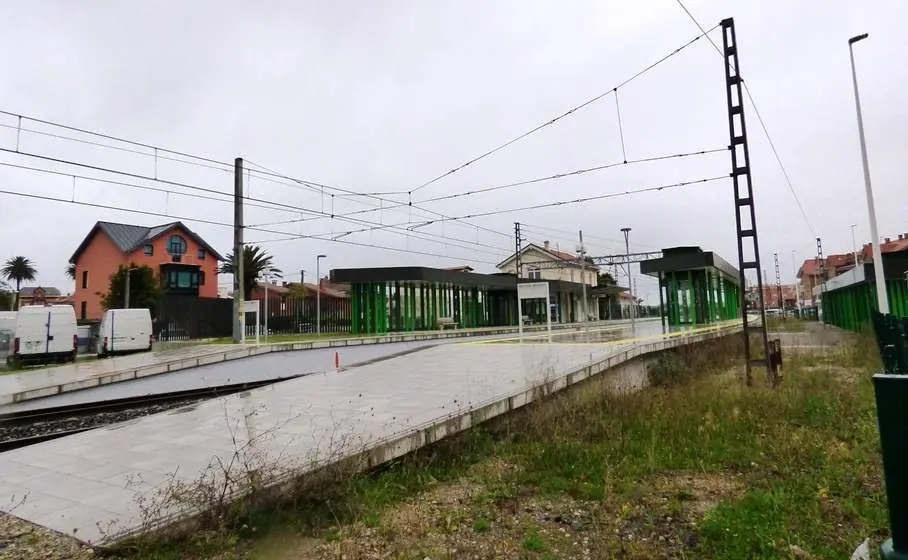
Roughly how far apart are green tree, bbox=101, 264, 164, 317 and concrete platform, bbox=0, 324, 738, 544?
27200mm

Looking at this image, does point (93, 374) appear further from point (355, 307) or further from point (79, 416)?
point (355, 307)

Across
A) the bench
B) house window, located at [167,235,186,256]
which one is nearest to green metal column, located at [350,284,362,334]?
the bench

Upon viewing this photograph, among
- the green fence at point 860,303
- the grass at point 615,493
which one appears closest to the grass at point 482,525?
the grass at point 615,493

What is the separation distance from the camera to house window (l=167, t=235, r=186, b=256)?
45.7 metres

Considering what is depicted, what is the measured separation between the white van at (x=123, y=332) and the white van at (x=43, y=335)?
1675 millimetres

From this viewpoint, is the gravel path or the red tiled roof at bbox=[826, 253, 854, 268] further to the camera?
the red tiled roof at bbox=[826, 253, 854, 268]

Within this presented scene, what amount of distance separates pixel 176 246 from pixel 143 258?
3.25 meters

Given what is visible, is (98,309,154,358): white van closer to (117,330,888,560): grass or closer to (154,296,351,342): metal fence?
(154,296,351,342): metal fence

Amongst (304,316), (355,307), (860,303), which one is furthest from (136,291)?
(860,303)

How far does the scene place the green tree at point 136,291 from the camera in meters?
31.6

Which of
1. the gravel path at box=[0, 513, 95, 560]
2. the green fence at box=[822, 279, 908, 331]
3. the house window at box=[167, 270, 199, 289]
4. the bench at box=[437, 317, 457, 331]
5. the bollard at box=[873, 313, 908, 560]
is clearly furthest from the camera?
the house window at box=[167, 270, 199, 289]

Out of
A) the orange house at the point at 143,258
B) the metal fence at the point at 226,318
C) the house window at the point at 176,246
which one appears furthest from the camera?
the house window at the point at 176,246

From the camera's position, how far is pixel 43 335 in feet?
60.4

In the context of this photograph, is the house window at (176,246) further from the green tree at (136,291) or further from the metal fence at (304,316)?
the metal fence at (304,316)
